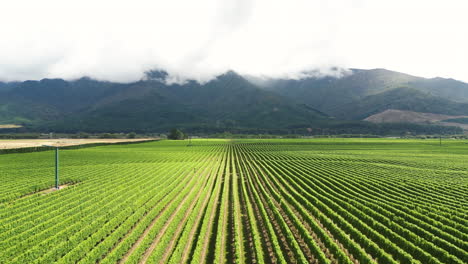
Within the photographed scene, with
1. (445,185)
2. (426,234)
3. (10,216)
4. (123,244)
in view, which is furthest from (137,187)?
(445,185)

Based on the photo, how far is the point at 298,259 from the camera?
52.6 ft

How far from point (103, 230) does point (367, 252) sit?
60.4 ft

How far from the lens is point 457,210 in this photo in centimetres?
2512

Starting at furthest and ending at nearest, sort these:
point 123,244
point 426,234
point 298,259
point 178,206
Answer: point 178,206, point 426,234, point 123,244, point 298,259

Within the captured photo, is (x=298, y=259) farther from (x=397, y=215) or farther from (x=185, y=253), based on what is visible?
(x=397, y=215)

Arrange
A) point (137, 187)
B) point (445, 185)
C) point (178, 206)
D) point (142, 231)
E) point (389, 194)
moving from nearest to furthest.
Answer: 1. point (142, 231)
2. point (178, 206)
3. point (389, 194)
4. point (137, 187)
5. point (445, 185)

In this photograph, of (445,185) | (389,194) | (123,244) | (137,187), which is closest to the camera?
(123,244)

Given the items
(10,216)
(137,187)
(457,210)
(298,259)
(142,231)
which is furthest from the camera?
(137,187)

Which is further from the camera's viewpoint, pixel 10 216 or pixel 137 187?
pixel 137 187

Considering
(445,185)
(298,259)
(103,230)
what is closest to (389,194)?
(445,185)

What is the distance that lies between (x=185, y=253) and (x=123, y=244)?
4.08m

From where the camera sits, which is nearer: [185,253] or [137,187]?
[185,253]

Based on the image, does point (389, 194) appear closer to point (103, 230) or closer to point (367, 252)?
point (367, 252)

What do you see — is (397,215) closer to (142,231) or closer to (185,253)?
(185,253)
